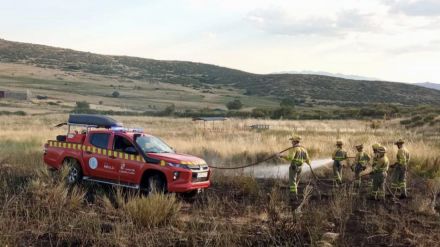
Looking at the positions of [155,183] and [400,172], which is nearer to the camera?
[155,183]

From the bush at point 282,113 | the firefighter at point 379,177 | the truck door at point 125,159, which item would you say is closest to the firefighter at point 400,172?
the firefighter at point 379,177

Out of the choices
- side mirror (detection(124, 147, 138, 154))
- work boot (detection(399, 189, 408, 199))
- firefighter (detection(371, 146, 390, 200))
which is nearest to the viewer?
side mirror (detection(124, 147, 138, 154))

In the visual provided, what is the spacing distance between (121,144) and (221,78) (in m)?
130

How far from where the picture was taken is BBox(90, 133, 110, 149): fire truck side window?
45.0 ft

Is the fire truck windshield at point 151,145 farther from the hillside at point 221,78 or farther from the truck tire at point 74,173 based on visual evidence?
the hillside at point 221,78

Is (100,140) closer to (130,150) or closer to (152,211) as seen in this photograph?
(130,150)

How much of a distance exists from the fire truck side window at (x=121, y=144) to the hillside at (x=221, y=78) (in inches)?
3409

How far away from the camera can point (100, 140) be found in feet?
45.4

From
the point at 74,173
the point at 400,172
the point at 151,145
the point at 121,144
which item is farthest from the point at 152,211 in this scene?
the point at 400,172

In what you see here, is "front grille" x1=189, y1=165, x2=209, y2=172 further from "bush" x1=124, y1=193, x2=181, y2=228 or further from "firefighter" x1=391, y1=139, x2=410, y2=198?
"firefighter" x1=391, y1=139, x2=410, y2=198

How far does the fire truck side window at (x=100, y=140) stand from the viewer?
540 inches

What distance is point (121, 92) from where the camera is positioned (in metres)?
96.4

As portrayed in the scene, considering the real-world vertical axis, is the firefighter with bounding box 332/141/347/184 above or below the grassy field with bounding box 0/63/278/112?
above

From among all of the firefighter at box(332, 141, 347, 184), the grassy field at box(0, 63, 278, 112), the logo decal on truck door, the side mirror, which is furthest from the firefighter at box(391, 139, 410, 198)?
the grassy field at box(0, 63, 278, 112)
